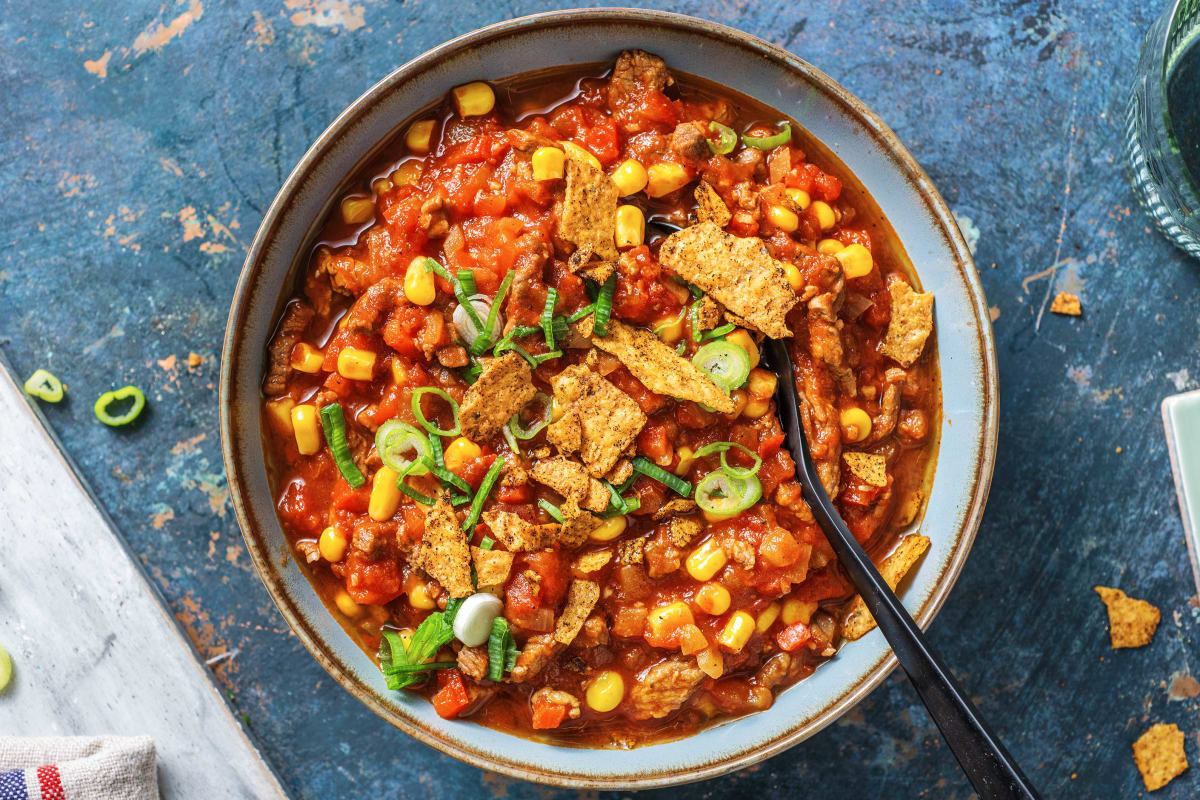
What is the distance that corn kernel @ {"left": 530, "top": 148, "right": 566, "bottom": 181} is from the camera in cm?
331

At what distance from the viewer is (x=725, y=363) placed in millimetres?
3340

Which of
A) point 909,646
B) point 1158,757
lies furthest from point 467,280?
point 1158,757

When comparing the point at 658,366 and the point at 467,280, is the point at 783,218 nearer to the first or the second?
the point at 658,366

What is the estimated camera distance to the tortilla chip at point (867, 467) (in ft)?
11.7

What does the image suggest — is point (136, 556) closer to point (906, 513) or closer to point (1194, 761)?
point (906, 513)

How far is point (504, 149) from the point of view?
11.4 feet

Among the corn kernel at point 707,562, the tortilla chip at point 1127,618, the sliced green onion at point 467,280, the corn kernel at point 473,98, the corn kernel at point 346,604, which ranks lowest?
the tortilla chip at point 1127,618

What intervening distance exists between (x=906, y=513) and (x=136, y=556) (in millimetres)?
3596

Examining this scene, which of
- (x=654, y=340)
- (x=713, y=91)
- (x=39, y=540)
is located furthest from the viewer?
(x=39, y=540)

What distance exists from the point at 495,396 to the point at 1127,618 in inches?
127

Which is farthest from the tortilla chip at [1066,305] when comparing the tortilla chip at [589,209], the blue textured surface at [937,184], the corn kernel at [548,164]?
the corn kernel at [548,164]

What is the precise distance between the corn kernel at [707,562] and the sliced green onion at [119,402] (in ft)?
8.71

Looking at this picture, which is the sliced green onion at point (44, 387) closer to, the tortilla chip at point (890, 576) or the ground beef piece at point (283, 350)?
the ground beef piece at point (283, 350)

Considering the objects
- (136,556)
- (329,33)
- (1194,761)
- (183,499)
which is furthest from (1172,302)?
(136,556)
